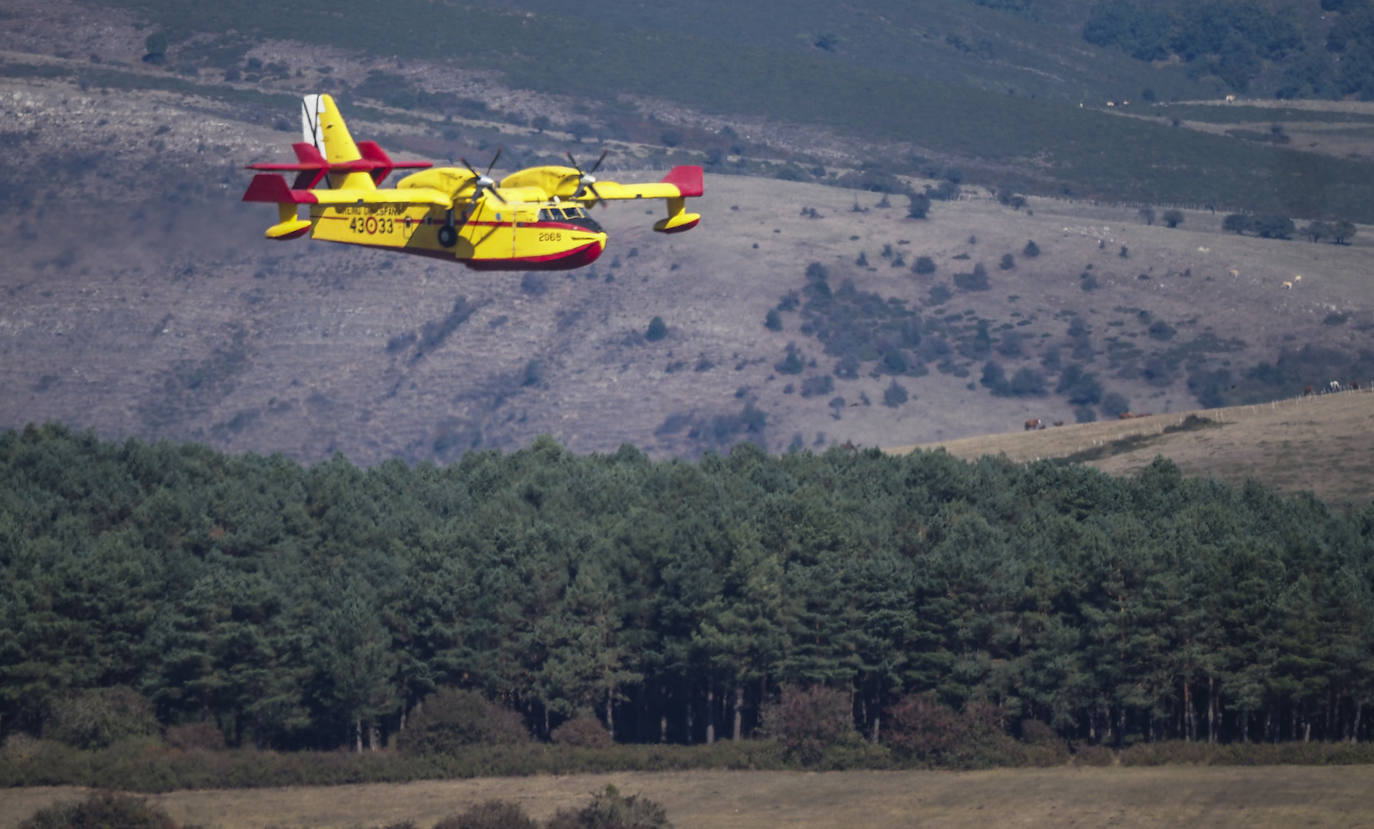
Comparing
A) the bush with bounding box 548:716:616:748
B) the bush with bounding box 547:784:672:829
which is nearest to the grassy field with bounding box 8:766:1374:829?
the bush with bounding box 547:784:672:829

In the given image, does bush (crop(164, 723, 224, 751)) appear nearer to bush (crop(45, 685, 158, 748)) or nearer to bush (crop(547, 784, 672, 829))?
bush (crop(45, 685, 158, 748))

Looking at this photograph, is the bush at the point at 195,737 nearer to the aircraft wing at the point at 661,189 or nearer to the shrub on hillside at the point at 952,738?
the shrub on hillside at the point at 952,738

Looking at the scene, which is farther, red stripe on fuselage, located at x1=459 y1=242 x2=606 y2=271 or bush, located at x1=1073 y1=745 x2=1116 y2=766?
bush, located at x1=1073 y1=745 x2=1116 y2=766

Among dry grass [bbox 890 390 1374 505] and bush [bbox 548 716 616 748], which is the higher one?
dry grass [bbox 890 390 1374 505]

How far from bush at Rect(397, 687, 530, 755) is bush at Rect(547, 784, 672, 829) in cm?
1492

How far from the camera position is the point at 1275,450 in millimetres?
179000

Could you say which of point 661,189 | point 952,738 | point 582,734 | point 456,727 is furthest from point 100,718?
point 661,189

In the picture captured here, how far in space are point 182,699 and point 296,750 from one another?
19.9ft

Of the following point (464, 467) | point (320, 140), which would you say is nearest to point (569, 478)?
point (464, 467)

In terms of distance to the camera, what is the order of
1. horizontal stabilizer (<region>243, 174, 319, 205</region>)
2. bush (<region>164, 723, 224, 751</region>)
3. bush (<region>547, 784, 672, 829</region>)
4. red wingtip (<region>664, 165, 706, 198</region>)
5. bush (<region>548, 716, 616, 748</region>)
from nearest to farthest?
horizontal stabilizer (<region>243, 174, 319, 205</region>), red wingtip (<region>664, 165, 706, 198</region>), bush (<region>547, 784, 672, 829</region>), bush (<region>164, 723, 224, 751</region>), bush (<region>548, 716, 616, 748</region>)

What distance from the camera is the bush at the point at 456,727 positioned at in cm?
10150

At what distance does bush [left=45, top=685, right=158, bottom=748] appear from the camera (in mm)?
99688

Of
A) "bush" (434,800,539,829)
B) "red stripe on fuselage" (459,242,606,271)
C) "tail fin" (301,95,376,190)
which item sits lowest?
"bush" (434,800,539,829)

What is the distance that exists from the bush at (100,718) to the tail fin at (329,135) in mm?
37393
